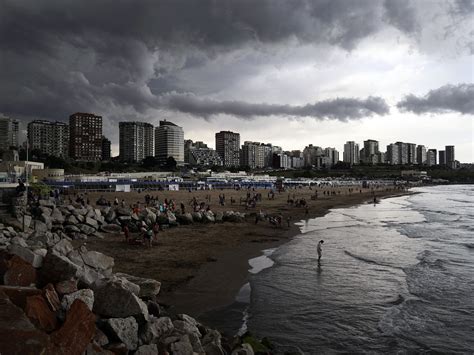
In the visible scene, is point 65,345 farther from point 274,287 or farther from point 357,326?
point 274,287

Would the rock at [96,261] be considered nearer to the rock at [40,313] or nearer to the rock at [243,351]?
the rock at [40,313]

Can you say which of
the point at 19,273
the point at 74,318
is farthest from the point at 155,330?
the point at 19,273

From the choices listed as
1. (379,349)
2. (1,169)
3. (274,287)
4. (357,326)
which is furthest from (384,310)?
(1,169)

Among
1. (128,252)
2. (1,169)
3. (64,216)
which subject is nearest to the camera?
(128,252)

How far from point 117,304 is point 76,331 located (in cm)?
124

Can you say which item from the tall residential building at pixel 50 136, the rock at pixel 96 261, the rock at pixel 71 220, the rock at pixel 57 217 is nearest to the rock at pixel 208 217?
the rock at pixel 71 220

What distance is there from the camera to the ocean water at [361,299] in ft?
33.4

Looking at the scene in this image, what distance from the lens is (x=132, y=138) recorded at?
194 m

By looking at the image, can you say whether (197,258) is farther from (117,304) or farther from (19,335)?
(19,335)

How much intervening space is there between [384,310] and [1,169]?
74852 millimetres

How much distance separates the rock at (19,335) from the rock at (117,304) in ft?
5.67

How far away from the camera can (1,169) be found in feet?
226

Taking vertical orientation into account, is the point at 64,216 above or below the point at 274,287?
above

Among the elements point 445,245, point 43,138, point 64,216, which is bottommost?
point 445,245
